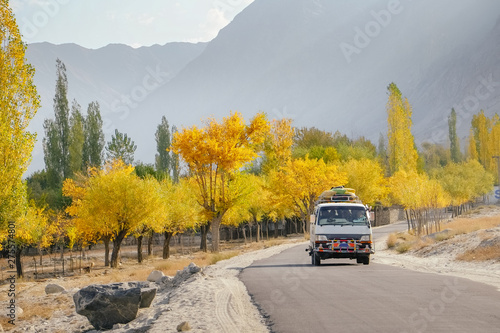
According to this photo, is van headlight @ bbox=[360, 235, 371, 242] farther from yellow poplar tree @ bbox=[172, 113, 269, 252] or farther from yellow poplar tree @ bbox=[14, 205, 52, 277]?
yellow poplar tree @ bbox=[14, 205, 52, 277]

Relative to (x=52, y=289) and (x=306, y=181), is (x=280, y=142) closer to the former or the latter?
(x=306, y=181)

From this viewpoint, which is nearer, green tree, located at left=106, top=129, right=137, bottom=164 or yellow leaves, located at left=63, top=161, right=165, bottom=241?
yellow leaves, located at left=63, top=161, right=165, bottom=241

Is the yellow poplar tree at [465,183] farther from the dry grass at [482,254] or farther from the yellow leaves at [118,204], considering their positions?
the dry grass at [482,254]

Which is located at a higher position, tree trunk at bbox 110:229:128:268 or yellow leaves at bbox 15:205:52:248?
yellow leaves at bbox 15:205:52:248

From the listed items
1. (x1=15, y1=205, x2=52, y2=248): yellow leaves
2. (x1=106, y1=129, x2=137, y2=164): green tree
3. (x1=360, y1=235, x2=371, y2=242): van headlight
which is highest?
(x1=106, y1=129, x2=137, y2=164): green tree

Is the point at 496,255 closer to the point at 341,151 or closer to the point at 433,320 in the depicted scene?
the point at 433,320

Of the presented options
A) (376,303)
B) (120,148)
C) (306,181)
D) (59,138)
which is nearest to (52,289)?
(376,303)

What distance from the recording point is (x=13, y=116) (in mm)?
29609

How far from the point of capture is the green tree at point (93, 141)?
8325cm

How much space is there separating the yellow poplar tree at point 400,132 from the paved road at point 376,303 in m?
63.3

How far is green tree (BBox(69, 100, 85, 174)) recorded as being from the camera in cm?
8088

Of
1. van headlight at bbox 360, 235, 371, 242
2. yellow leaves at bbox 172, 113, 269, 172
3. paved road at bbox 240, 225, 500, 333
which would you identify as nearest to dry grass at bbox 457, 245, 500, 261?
van headlight at bbox 360, 235, 371, 242

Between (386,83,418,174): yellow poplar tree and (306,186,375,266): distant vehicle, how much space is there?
5674cm

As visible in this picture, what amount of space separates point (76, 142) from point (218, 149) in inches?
1734
